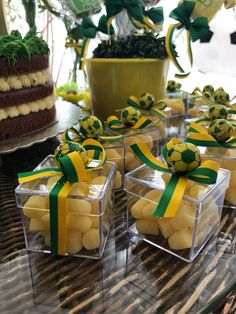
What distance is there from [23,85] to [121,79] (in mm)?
256


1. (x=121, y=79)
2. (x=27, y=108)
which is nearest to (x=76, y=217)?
(x=27, y=108)

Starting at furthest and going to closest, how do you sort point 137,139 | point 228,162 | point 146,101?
point 146,101 < point 137,139 < point 228,162

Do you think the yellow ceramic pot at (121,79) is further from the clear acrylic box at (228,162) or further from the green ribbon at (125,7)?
the clear acrylic box at (228,162)

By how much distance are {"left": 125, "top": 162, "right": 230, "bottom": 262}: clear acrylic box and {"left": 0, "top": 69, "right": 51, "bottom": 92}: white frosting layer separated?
358 millimetres

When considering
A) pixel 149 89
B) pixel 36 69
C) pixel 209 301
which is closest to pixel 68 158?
pixel 209 301

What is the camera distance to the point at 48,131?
739 millimetres

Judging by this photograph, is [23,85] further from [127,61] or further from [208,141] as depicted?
[208,141]

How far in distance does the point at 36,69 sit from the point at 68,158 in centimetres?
39

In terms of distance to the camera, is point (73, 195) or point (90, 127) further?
point (90, 127)

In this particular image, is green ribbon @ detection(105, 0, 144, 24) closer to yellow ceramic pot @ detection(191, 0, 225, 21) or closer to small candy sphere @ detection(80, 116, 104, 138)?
yellow ceramic pot @ detection(191, 0, 225, 21)

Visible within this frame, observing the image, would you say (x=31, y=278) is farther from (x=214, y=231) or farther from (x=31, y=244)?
(x=214, y=231)

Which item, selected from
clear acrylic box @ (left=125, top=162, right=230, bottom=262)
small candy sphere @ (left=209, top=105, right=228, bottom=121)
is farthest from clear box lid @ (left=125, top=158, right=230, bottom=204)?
small candy sphere @ (left=209, top=105, right=228, bottom=121)

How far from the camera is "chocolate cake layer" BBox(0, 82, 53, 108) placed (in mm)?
682

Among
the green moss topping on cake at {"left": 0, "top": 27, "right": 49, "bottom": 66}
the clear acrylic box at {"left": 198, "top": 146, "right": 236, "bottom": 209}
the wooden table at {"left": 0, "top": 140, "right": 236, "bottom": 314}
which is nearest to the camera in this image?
the wooden table at {"left": 0, "top": 140, "right": 236, "bottom": 314}
